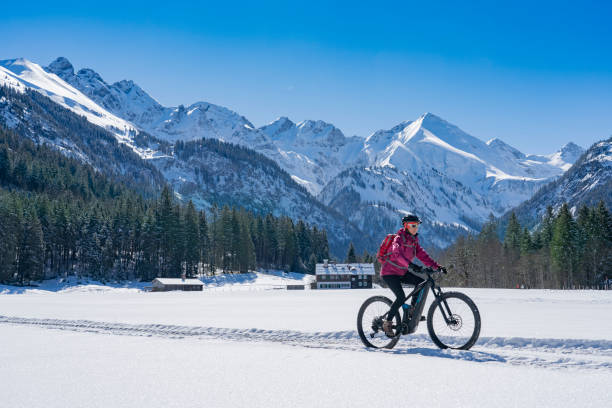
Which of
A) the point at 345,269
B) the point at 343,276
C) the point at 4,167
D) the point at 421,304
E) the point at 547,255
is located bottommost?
the point at 343,276

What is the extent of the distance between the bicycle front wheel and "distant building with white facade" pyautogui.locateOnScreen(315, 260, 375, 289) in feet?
318

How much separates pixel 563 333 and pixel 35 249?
8346 cm

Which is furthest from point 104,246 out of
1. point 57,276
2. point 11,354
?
point 11,354

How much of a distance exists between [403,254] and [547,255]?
7480cm

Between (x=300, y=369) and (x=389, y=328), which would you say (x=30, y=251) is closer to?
(x=389, y=328)

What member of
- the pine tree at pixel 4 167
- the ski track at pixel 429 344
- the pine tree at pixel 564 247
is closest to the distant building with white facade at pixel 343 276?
the pine tree at pixel 564 247

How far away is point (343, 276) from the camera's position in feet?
355

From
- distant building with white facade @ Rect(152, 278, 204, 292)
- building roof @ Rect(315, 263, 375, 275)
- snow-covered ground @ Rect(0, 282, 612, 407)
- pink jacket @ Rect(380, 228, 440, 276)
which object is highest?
pink jacket @ Rect(380, 228, 440, 276)

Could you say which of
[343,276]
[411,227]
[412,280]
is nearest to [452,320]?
[412,280]

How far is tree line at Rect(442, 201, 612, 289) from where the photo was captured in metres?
67.0

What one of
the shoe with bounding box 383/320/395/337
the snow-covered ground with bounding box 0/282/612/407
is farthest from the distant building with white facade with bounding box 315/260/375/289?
the shoe with bounding box 383/320/395/337

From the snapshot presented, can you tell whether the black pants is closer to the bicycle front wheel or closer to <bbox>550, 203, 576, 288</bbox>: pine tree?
the bicycle front wheel

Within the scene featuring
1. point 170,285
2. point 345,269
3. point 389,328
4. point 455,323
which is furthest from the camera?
point 345,269

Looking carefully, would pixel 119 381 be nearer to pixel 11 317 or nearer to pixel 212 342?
pixel 212 342
